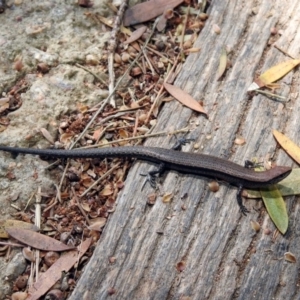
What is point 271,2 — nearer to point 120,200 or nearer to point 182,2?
point 182,2

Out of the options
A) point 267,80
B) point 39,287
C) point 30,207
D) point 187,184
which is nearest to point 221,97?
point 267,80

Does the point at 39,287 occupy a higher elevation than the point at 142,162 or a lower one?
lower

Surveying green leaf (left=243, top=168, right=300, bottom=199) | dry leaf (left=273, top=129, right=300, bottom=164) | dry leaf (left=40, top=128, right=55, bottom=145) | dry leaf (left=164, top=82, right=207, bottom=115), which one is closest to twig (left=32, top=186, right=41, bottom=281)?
dry leaf (left=40, top=128, right=55, bottom=145)

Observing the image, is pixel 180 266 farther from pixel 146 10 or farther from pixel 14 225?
pixel 146 10

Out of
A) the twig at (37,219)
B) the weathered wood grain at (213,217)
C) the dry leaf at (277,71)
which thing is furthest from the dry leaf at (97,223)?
the dry leaf at (277,71)

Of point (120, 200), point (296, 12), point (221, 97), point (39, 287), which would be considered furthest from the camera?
point (296, 12)

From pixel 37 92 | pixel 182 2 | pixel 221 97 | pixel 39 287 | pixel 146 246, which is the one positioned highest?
pixel 182 2

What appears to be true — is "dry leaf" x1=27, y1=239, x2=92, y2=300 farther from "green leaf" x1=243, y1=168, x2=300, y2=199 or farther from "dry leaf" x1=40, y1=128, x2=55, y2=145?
"green leaf" x1=243, y1=168, x2=300, y2=199
